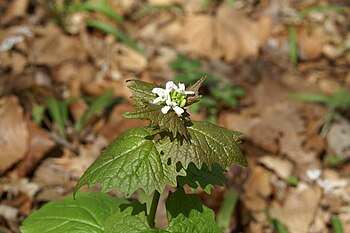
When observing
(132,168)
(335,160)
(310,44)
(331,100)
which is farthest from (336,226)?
(310,44)

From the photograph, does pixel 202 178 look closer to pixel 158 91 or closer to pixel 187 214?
→ pixel 187 214

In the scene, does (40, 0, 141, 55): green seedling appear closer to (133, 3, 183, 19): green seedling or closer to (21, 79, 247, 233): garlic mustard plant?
(133, 3, 183, 19): green seedling

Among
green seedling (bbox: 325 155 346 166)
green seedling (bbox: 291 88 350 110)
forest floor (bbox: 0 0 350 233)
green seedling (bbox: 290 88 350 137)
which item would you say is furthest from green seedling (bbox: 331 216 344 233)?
green seedling (bbox: 291 88 350 110)

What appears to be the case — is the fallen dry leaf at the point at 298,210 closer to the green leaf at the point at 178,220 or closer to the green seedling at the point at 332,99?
the green seedling at the point at 332,99

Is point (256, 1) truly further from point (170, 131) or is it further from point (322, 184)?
point (170, 131)

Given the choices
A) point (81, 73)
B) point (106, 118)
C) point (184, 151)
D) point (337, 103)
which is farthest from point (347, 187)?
point (184, 151)

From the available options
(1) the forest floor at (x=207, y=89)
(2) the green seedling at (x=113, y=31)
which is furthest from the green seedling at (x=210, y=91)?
(2) the green seedling at (x=113, y=31)
